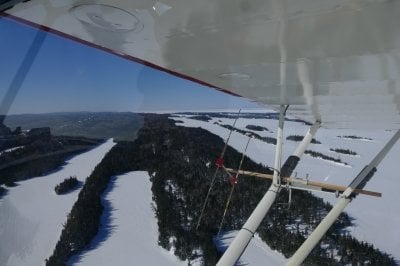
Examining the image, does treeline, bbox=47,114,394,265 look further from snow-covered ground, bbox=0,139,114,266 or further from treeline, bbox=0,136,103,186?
treeline, bbox=0,136,103,186

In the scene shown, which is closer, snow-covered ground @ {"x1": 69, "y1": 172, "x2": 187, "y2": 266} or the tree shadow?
snow-covered ground @ {"x1": 69, "y1": 172, "x2": 187, "y2": 266}

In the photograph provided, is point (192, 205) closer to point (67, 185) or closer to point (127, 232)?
point (127, 232)

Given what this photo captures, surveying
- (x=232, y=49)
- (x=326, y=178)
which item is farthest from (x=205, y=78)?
(x=326, y=178)

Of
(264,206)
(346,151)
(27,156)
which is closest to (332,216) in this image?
(264,206)

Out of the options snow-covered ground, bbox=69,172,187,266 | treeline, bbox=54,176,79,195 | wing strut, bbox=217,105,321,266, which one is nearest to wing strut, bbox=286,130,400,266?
wing strut, bbox=217,105,321,266

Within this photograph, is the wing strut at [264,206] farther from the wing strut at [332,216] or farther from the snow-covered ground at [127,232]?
the snow-covered ground at [127,232]

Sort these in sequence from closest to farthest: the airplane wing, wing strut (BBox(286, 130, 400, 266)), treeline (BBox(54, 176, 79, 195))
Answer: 1. the airplane wing
2. wing strut (BBox(286, 130, 400, 266))
3. treeline (BBox(54, 176, 79, 195))

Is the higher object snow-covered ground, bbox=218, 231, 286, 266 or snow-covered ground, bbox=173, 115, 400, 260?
snow-covered ground, bbox=173, 115, 400, 260

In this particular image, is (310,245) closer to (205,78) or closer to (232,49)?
(205,78)
